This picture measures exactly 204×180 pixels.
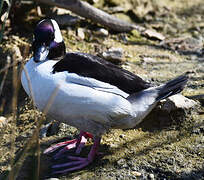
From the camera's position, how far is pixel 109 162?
3.31 meters

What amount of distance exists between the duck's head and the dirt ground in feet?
0.66

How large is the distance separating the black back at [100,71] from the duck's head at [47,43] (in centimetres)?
18

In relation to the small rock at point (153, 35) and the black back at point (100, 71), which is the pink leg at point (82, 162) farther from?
the small rock at point (153, 35)

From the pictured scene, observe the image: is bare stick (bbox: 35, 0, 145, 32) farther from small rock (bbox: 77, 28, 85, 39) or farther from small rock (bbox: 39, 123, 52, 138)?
small rock (bbox: 39, 123, 52, 138)

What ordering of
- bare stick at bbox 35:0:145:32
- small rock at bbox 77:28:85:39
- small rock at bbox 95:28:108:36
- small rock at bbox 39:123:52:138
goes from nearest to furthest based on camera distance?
small rock at bbox 39:123:52:138 → bare stick at bbox 35:0:145:32 → small rock at bbox 77:28:85:39 → small rock at bbox 95:28:108:36

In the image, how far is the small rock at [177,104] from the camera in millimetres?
3701

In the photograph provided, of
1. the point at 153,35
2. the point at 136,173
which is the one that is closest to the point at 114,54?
the point at 153,35

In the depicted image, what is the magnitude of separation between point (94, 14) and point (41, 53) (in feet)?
7.03

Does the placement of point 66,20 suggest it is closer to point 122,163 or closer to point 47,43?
point 47,43

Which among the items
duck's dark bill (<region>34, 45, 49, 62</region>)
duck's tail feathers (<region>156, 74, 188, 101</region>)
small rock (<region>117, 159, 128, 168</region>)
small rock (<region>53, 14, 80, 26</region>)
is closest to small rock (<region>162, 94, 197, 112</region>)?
duck's tail feathers (<region>156, 74, 188, 101</region>)

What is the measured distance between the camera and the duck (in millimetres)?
3064

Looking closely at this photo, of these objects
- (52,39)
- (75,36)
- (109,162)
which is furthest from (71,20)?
(109,162)

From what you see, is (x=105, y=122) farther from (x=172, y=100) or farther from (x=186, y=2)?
(x=186, y=2)

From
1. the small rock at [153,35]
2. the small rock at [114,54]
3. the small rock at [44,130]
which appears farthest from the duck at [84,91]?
the small rock at [153,35]
